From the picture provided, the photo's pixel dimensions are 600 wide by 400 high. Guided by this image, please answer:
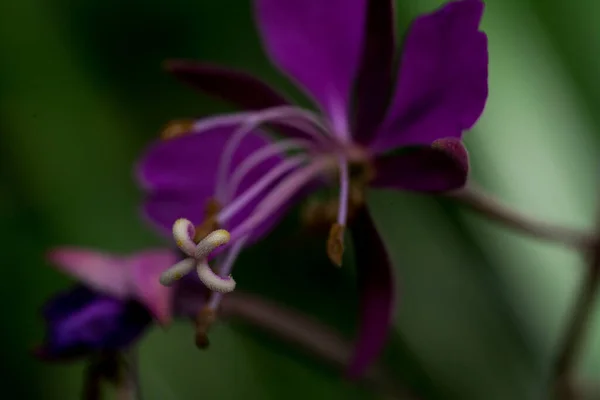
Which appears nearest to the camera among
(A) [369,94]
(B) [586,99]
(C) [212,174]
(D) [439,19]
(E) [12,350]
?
(D) [439,19]

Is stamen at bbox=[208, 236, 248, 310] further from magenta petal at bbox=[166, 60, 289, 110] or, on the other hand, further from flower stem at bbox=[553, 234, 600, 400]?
flower stem at bbox=[553, 234, 600, 400]

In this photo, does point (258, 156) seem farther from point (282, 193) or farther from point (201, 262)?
point (201, 262)

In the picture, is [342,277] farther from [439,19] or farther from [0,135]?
→ [439,19]

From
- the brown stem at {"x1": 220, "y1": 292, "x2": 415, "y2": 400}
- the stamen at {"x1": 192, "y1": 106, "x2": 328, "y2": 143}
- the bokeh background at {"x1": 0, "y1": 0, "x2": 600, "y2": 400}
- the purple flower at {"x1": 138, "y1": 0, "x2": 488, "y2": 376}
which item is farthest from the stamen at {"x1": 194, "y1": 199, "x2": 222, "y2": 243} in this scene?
the bokeh background at {"x1": 0, "y1": 0, "x2": 600, "y2": 400}

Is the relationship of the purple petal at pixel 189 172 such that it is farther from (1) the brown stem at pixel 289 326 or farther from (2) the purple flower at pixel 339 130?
(1) the brown stem at pixel 289 326

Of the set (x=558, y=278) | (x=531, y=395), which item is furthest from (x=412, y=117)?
(x=531, y=395)

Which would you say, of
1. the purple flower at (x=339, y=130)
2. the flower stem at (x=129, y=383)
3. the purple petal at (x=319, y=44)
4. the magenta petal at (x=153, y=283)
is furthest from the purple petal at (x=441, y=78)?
the flower stem at (x=129, y=383)

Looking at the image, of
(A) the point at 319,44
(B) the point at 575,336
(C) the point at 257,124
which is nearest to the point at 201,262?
(C) the point at 257,124
